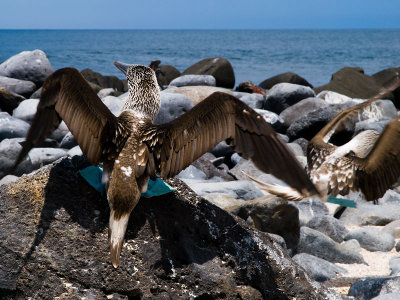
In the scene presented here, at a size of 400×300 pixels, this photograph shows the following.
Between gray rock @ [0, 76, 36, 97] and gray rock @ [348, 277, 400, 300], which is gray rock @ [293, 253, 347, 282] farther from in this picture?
gray rock @ [0, 76, 36, 97]

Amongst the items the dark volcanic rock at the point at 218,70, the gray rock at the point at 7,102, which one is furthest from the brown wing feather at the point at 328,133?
the dark volcanic rock at the point at 218,70

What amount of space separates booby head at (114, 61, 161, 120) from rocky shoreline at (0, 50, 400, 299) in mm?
740

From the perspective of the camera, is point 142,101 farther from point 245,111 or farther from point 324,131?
point 324,131

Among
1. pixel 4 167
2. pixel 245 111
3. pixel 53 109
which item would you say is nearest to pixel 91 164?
pixel 53 109

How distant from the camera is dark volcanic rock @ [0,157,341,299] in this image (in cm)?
326

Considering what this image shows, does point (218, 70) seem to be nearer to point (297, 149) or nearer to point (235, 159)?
point (297, 149)

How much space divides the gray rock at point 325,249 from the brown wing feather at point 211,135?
10.8 ft

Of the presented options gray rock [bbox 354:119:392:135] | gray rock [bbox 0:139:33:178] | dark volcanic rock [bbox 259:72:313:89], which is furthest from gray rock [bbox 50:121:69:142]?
dark volcanic rock [bbox 259:72:313:89]

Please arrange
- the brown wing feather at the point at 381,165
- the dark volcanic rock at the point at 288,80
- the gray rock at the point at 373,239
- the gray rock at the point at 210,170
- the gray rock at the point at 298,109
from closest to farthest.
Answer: the brown wing feather at the point at 381,165 < the gray rock at the point at 373,239 < the gray rock at the point at 210,170 < the gray rock at the point at 298,109 < the dark volcanic rock at the point at 288,80

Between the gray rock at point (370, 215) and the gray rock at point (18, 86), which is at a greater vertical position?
the gray rock at point (18, 86)

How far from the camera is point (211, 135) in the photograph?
12.2ft

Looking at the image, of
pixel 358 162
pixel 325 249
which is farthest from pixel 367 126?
pixel 358 162

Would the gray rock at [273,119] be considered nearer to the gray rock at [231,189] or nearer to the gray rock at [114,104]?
the gray rock at [114,104]

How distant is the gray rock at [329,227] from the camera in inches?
297
